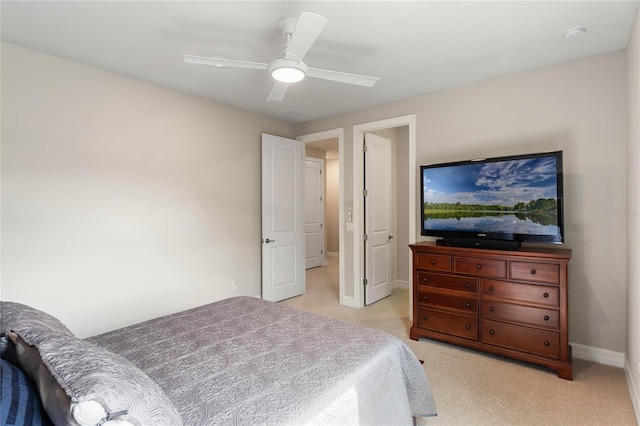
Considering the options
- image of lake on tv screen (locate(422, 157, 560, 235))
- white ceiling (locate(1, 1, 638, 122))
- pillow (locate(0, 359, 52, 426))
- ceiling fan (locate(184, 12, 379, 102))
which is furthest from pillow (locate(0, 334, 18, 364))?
image of lake on tv screen (locate(422, 157, 560, 235))

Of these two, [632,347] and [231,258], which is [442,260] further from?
[231,258]

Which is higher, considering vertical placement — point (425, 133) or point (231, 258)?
point (425, 133)

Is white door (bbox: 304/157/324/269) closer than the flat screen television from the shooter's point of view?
No

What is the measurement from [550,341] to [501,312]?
36 cm

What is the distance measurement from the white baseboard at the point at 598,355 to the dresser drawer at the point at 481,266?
952mm

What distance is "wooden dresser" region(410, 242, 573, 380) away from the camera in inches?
95.0

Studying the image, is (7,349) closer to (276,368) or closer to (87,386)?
(87,386)

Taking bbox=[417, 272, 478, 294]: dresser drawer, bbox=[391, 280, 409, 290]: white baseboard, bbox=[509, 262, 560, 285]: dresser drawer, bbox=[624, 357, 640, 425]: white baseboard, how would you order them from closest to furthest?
1. bbox=[624, 357, 640, 425]: white baseboard
2. bbox=[509, 262, 560, 285]: dresser drawer
3. bbox=[417, 272, 478, 294]: dresser drawer
4. bbox=[391, 280, 409, 290]: white baseboard

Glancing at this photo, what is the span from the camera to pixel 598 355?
2641 millimetres

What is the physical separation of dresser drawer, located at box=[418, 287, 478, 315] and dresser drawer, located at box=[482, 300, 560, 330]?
0.10 metres

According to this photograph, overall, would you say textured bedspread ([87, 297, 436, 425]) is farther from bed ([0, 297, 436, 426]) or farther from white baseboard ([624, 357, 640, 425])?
white baseboard ([624, 357, 640, 425])

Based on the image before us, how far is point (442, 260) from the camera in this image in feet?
9.66

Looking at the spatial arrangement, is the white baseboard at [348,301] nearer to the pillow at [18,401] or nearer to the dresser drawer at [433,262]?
the dresser drawer at [433,262]

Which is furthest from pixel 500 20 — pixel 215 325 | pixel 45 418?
pixel 45 418
